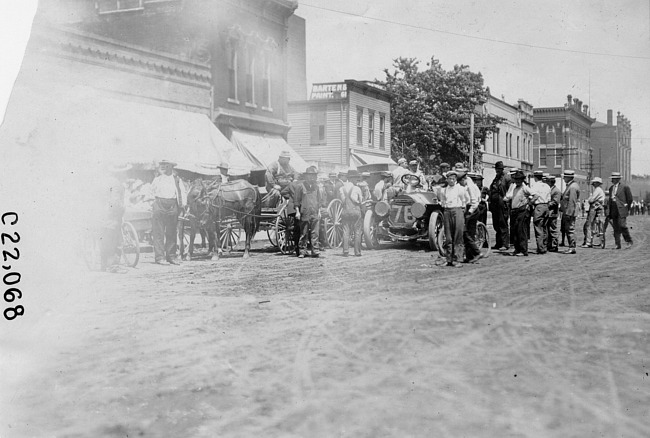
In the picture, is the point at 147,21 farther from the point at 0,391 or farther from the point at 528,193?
the point at 0,391

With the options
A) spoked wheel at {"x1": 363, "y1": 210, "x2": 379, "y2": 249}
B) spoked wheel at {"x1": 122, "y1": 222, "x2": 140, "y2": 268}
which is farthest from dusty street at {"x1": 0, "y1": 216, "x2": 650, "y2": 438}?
spoked wheel at {"x1": 363, "y1": 210, "x2": 379, "y2": 249}

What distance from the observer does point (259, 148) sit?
2009 centimetres

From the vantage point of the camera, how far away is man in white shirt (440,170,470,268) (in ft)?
33.3

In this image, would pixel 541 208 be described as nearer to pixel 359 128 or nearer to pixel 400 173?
pixel 400 173

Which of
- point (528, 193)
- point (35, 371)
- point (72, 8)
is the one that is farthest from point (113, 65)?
point (528, 193)

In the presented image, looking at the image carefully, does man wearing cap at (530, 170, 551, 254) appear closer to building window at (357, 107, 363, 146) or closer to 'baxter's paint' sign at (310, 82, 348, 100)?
'baxter's paint' sign at (310, 82, 348, 100)

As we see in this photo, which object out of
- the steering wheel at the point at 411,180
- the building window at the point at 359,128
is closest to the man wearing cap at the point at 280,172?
the steering wheel at the point at 411,180

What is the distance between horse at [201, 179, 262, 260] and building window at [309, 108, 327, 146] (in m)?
8.34

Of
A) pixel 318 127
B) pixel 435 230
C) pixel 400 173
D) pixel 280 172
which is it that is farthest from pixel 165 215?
pixel 318 127

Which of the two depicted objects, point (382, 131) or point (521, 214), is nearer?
point (521, 214)

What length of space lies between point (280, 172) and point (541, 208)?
512 centimetres

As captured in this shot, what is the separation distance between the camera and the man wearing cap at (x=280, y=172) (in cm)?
1270

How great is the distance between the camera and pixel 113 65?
9.69 metres

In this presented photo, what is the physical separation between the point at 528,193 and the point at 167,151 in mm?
6430
